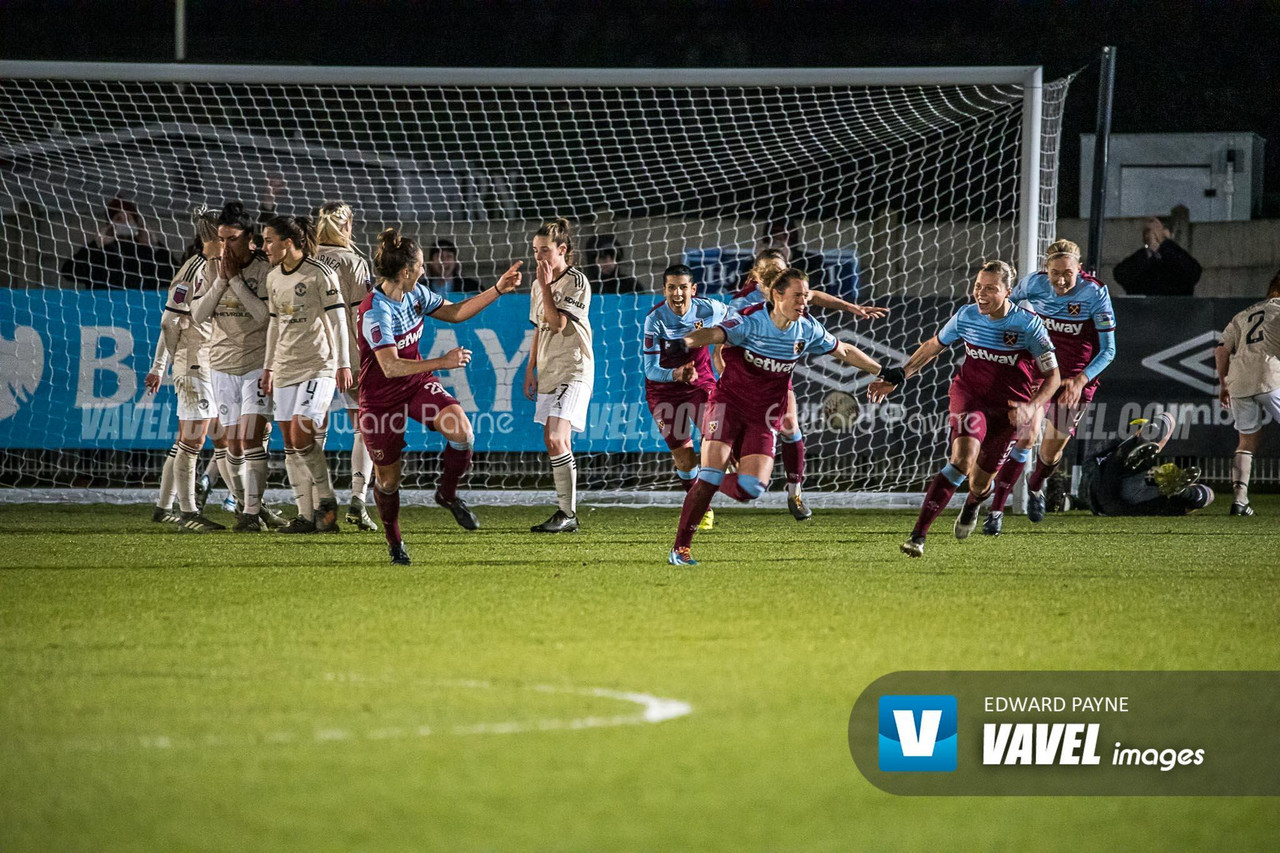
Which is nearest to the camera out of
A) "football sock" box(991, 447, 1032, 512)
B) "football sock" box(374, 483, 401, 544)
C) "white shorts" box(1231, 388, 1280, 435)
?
"football sock" box(374, 483, 401, 544)

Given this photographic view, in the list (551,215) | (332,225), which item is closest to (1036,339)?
(332,225)

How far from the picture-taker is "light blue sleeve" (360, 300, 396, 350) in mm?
7691

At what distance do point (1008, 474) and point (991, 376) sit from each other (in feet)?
3.62

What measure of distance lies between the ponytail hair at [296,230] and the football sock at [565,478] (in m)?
2.21

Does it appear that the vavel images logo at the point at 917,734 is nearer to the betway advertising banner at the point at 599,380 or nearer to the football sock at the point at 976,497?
the football sock at the point at 976,497

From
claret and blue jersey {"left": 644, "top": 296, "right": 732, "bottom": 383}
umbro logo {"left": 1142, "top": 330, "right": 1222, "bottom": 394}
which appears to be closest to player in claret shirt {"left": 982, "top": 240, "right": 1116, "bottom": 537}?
umbro logo {"left": 1142, "top": 330, "right": 1222, "bottom": 394}

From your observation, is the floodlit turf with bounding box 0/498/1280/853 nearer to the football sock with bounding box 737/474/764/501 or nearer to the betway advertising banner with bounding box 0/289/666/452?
the football sock with bounding box 737/474/764/501

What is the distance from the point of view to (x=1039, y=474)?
10.8 m

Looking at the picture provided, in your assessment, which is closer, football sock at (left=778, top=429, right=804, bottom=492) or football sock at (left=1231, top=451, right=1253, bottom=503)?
football sock at (left=778, top=429, right=804, bottom=492)

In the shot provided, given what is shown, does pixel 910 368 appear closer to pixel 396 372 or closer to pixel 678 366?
pixel 678 366

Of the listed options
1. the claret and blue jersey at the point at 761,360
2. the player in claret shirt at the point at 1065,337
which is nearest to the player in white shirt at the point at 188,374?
the claret and blue jersey at the point at 761,360

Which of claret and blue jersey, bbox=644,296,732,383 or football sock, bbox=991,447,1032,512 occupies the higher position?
claret and blue jersey, bbox=644,296,732,383

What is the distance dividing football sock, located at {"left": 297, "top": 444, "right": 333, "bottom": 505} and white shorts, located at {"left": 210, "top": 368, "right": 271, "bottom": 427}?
57 cm

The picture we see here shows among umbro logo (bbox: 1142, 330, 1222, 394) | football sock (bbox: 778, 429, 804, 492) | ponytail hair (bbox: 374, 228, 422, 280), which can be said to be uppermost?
ponytail hair (bbox: 374, 228, 422, 280)
